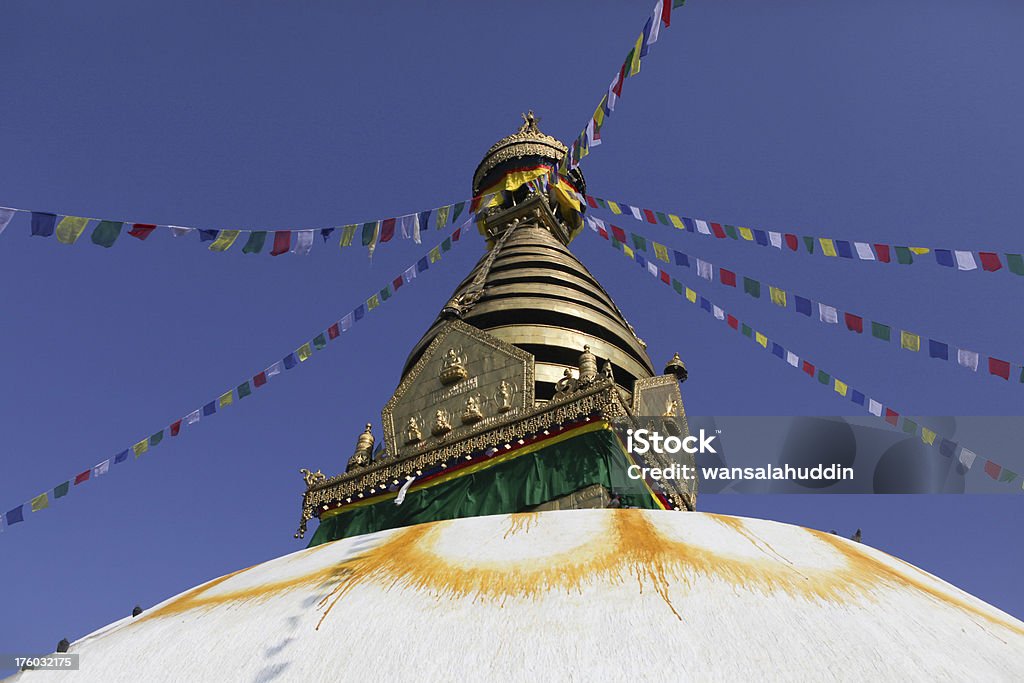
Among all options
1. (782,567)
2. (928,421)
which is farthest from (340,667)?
(928,421)

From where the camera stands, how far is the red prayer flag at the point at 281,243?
328 inches

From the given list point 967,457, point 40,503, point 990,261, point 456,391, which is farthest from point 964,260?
point 40,503

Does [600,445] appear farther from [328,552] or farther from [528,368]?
[328,552]

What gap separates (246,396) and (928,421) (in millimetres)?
9748

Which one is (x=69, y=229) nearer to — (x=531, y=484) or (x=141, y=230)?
(x=141, y=230)

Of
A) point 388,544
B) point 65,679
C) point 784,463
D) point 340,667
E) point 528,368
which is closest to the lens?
point 340,667

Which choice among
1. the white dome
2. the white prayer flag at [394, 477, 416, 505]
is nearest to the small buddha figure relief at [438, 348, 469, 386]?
the white prayer flag at [394, 477, 416, 505]

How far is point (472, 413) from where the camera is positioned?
1052cm

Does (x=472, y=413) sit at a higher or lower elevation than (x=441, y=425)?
higher

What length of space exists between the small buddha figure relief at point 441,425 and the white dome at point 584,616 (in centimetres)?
634

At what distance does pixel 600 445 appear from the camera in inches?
356

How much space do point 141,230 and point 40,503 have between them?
13.8ft

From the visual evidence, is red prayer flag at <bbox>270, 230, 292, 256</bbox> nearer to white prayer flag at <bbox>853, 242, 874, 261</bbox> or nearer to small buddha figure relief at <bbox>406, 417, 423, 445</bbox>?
small buddha figure relief at <bbox>406, 417, 423, 445</bbox>

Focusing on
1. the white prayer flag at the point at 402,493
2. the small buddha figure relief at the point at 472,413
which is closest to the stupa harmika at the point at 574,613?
the white prayer flag at the point at 402,493
